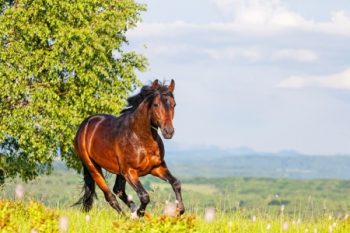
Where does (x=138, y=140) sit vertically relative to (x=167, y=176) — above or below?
above

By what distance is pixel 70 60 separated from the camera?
32.3m

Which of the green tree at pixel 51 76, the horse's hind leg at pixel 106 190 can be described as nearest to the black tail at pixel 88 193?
the horse's hind leg at pixel 106 190

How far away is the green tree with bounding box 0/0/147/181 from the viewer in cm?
3181

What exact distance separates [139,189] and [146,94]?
1.89 metres

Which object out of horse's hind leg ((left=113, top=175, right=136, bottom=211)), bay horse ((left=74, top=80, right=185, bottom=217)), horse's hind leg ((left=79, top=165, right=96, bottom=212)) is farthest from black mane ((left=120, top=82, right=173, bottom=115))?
horse's hind leg ((left=79, top=165, right=96, bottom=212))

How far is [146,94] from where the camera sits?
13.5 metres

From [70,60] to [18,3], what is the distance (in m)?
5.25

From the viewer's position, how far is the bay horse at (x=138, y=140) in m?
12.5

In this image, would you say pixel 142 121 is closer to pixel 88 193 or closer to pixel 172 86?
pixel 172 86

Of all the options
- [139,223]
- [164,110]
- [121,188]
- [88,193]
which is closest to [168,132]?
[164,110]

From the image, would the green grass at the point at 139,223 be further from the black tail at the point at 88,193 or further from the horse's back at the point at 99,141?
the horse's back at the point at 99,141

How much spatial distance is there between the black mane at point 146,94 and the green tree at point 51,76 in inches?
665

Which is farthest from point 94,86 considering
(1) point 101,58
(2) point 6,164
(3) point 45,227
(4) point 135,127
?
(3) point 45,227

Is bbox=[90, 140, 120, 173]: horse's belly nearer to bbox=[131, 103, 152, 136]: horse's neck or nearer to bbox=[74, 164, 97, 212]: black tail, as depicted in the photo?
bbox=[131, 103, 152, 136]: horse's neck
